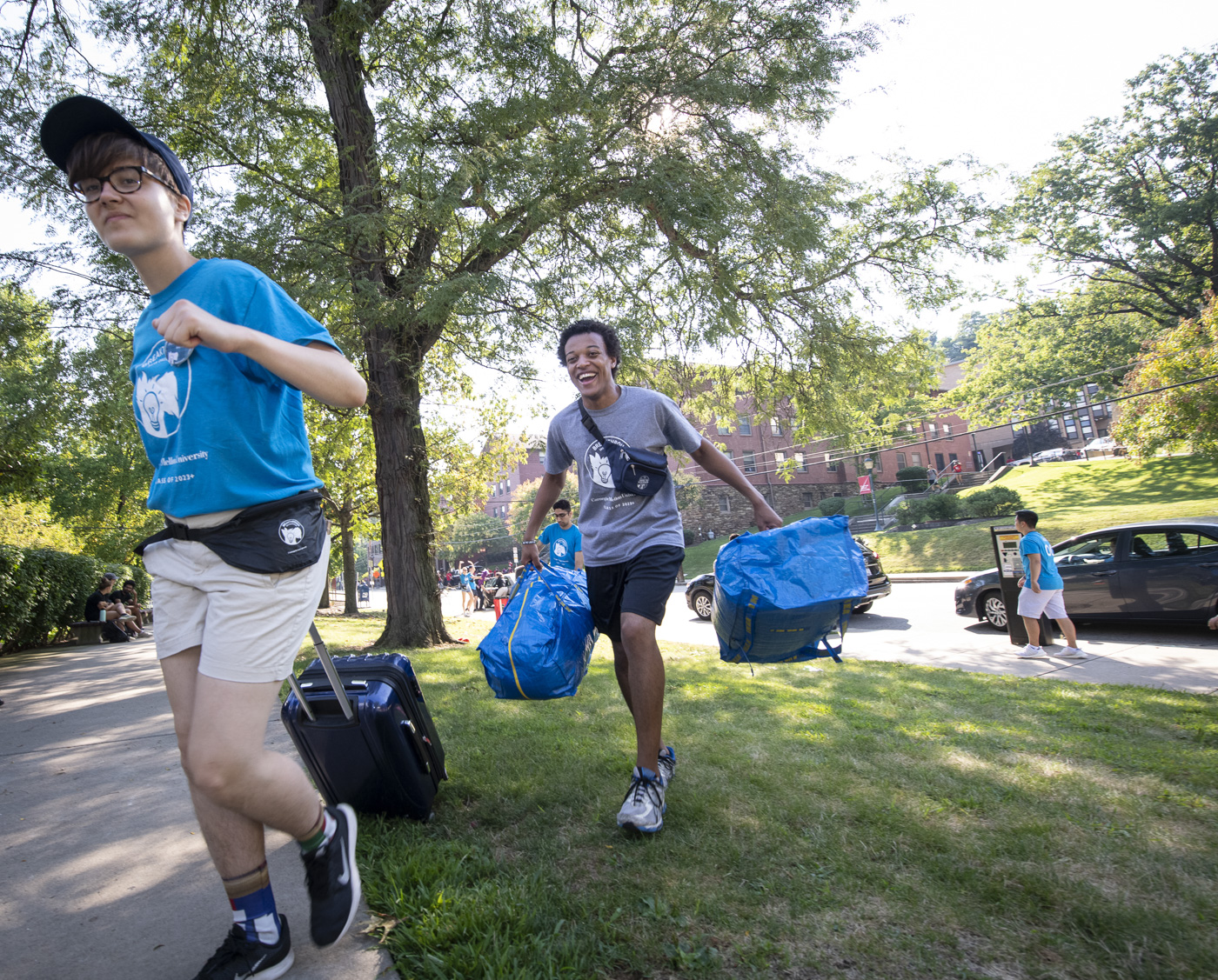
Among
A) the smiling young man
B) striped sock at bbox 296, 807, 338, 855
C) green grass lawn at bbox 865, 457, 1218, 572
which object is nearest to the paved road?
the smiling young man

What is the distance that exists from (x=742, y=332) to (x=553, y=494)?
6.03 m

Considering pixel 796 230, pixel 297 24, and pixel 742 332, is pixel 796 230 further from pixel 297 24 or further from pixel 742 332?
pixel 297 24

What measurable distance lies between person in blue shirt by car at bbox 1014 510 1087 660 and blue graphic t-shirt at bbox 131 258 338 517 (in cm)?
851

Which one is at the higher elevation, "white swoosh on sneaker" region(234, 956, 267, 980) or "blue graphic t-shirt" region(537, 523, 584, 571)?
"blue graphic t-shirt" region(537, 523, 584, 571)

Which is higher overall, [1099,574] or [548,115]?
[548,115]

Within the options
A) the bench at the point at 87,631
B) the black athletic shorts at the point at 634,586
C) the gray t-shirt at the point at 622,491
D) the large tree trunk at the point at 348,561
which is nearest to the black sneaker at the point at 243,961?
the black athletic shorts at the point at 634,586

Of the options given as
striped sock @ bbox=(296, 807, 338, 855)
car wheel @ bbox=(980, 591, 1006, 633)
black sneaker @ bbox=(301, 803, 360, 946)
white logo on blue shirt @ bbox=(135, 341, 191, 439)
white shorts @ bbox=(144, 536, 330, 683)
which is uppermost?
white logo on blue shirt @ bbox=(135, 341, 191, 439)

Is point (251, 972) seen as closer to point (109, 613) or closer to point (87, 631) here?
point (109, 613)

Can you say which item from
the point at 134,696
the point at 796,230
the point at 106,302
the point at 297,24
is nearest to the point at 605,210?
the point at 796,230

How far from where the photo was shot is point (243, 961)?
72.2 inches

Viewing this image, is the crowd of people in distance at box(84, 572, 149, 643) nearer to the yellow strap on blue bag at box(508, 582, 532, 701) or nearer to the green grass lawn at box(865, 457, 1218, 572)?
the yellow strap on blue bag at box(508, 582, 532, 701)

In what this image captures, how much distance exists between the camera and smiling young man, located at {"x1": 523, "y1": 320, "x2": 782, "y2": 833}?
2945 mm

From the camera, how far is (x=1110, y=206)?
29.8m

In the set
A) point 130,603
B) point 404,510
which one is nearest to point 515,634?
point 404,510
